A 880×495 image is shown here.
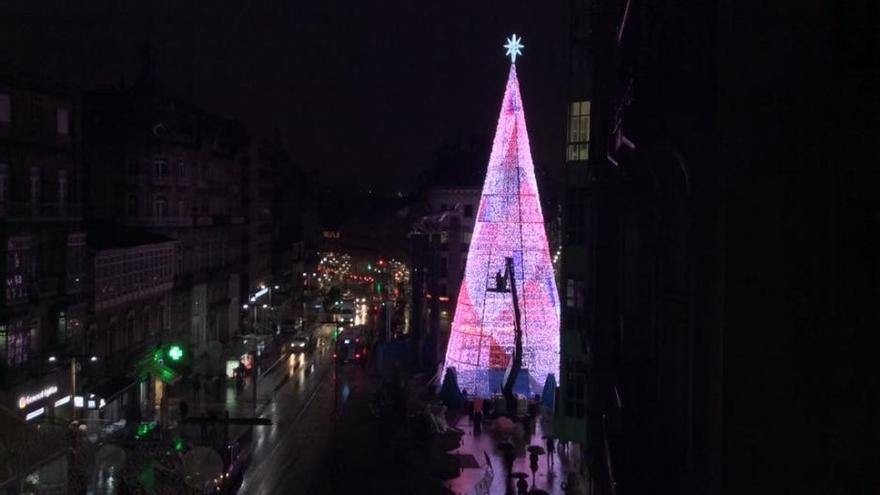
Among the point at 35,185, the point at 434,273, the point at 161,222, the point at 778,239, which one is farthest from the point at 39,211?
the point at 778,239

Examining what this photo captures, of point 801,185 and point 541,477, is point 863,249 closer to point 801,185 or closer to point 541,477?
point 801,185

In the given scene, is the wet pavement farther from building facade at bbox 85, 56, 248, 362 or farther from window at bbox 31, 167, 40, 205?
building facade at bbox 85, 56, 248, 362

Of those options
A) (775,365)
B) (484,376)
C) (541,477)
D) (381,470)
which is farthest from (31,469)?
(484,376)

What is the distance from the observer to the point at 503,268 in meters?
36.2

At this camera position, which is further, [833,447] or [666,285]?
[666,285]

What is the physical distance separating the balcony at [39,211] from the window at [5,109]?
9.29 feet

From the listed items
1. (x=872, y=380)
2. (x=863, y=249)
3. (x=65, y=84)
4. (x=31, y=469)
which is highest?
(x=65, y=84)

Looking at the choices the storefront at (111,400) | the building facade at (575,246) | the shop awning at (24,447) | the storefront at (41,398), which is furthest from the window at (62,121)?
the building facade at (575,246)

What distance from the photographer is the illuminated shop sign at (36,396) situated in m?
27.0

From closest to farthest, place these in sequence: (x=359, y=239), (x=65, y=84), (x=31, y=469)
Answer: (x=31, y=469), (x=65, y=84), (x=359, y=239)

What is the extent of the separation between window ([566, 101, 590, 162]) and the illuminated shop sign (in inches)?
810

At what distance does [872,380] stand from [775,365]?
1.80 ft

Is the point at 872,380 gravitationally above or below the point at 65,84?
below

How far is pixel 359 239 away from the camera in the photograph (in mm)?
143875
